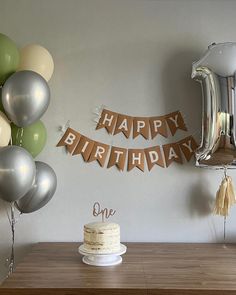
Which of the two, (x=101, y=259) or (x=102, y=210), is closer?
(x=101, y=259)

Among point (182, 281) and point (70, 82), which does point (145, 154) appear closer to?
point (70, 82)

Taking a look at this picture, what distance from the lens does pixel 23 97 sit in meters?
1.48

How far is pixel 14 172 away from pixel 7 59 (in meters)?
0.52

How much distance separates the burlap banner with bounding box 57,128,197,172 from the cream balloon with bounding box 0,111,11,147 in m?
0.37

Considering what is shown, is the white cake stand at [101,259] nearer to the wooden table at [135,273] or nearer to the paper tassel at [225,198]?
the wooden table at [135,273]

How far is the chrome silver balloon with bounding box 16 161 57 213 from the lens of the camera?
1.60 meters

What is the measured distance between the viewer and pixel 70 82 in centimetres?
191

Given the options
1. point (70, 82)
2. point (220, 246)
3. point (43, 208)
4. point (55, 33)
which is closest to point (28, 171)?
point (43, 208)

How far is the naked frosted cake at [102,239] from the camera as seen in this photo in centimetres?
149

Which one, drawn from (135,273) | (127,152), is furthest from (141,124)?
(135,273)

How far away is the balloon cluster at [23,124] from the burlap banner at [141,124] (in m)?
0.35

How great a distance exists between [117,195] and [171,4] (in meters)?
1.06

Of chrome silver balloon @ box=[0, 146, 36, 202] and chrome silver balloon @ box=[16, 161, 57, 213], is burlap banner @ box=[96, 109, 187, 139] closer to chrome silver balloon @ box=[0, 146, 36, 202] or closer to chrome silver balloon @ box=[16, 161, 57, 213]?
chrome silver balloon @ box=[16, 161, 57, 213]

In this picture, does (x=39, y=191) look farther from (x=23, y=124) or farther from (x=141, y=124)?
(x=141, y=124)
